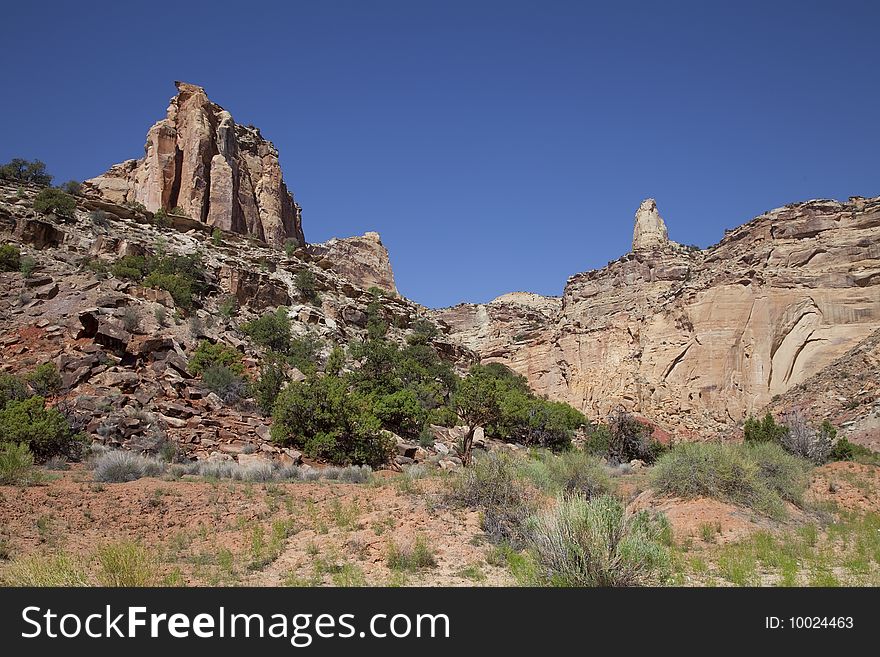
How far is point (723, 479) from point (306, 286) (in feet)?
113

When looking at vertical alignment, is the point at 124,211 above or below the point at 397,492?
above

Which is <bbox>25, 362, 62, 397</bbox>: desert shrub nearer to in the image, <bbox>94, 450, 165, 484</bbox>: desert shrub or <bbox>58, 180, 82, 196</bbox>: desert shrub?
<bbox>94, 450, 165, 484</bbox>: desert shrub

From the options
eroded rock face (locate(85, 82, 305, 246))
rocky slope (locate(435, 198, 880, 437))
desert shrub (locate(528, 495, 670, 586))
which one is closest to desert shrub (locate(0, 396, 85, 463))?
desert shrub (locate(528, 495, 670, 586))

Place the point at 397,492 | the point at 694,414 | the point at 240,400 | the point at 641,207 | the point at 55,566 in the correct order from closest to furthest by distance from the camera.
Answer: the point at 55,566 < the point at 397,492 < the point at 240,400 < the point at 694,414 < the point at 641,207

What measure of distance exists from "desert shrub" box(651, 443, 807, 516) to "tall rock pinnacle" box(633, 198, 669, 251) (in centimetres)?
5815

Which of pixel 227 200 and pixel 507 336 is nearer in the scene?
pixel 227 200

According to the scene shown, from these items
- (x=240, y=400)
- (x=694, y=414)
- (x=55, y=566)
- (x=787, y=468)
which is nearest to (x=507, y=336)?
(x=694, y=414)

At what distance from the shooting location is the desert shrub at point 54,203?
34.7m

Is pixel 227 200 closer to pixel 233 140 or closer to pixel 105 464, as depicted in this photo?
pixel 233 140

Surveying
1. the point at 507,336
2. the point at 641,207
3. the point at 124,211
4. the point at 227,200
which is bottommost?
the point at 507,336

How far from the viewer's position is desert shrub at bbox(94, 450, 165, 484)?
41.8 ft

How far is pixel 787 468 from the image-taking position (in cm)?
1413

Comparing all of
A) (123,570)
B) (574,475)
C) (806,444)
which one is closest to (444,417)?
(806,444)
